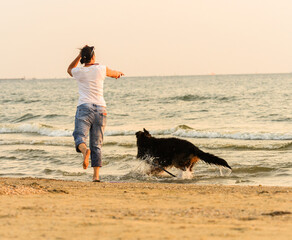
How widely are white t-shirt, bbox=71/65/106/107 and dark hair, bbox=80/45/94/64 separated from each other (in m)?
0.14

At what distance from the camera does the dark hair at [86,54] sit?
643 cm

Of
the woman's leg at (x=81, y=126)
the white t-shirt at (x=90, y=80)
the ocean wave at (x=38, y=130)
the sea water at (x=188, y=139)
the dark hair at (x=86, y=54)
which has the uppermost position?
the dark hair at (x=86, y=54)

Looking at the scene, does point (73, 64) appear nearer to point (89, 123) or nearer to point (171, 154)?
point (89, 123)

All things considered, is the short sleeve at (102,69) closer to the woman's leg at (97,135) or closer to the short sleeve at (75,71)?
the short sleeve at (75,71)

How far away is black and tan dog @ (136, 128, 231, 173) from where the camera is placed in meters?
7.68

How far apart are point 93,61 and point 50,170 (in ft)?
12.6

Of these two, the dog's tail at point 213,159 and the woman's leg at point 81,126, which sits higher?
the woman's leg at point 81,126

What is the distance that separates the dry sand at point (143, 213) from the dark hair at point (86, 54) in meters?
1.79

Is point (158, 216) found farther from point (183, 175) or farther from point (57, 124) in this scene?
point (57, 124)

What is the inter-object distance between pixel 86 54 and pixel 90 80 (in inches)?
14.8

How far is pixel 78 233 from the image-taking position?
3615 mm

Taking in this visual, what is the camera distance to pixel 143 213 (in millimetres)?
4461

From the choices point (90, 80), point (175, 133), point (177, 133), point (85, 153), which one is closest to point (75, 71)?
point (90, 80)

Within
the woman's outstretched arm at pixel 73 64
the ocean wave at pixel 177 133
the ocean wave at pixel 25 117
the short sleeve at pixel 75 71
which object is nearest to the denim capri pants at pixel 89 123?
the short sleeve at pixel 75 71
